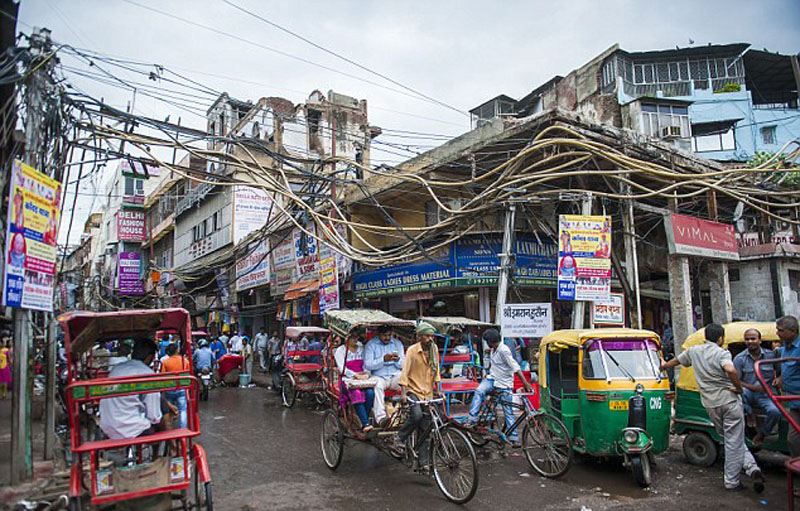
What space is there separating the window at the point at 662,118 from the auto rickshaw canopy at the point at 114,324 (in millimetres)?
25585

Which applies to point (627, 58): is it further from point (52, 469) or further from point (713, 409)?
point (52, 469)

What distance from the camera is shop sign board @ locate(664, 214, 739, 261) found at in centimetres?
1218

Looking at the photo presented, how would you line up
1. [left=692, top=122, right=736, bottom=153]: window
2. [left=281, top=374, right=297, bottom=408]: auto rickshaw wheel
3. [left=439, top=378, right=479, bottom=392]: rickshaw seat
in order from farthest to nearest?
[left=692, top=122, right=736, bottom=153]: window < [left=281, top=374, right=297, bottom=408]: auto rickshaw wheel < [left=439, top=378, right=479, bottom=392]: rickshaw seat

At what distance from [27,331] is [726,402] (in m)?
8.47

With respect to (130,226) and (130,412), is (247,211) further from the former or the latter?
(130,412)

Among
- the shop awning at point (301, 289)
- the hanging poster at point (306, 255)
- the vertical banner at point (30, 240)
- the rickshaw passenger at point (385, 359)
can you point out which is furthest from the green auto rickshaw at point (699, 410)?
the shop awning at point (301, 289)

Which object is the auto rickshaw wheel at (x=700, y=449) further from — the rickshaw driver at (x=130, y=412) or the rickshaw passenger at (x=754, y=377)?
the rickshaw driver at (x=130, y=412)

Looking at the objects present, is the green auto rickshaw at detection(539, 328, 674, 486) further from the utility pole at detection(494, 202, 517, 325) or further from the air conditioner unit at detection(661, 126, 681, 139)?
the air conditioner unit at detection(661, 126, 681, 139)

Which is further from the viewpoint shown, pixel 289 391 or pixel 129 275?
pixel 129 275

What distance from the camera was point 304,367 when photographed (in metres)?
13.8

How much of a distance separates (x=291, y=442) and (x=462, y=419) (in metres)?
3.29

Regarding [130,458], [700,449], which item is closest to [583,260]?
[700,449]

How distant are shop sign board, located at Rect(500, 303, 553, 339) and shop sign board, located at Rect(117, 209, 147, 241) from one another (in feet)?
123

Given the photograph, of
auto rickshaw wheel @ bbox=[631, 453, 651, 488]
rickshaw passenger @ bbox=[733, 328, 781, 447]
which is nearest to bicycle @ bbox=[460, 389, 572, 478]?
auto rickshaw wheel @ bbox=[631, 453, 651, 488]
